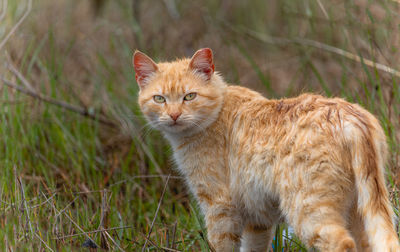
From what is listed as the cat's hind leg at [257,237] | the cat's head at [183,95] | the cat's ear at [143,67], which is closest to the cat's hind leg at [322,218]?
the cat's hind leg at [257,237]

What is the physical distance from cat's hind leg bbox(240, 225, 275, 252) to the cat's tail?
105 centimetres

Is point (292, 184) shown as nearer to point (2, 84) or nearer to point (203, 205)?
point (203, 205)

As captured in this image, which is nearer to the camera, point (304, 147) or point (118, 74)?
point (304, 147)

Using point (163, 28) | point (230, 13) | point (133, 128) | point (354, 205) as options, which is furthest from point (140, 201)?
point (230, 13)

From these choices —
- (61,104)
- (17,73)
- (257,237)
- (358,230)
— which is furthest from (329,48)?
(17,73)

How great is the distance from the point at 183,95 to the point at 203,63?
0.29 meters

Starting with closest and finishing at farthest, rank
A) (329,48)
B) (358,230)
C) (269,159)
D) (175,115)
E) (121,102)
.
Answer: (358,230) → (269,159) → (175,115) → (329,48) → (121,102)

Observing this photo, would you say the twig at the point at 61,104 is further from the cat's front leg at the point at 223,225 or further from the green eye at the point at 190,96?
the cat's front leg at the point at 223,225

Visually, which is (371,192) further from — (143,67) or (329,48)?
(329,48)

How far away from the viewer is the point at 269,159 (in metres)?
2.78

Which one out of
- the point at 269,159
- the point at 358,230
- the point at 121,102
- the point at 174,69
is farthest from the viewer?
the point at 121,102

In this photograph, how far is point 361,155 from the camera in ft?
8.11

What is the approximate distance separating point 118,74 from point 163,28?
1.27 meters

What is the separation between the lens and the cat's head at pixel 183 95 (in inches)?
133
